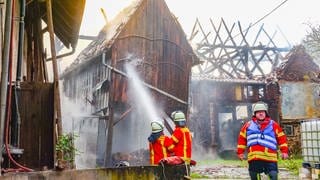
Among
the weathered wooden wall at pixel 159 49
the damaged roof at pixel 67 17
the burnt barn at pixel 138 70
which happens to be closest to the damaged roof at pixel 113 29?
the burnt barn at pixel 138 70

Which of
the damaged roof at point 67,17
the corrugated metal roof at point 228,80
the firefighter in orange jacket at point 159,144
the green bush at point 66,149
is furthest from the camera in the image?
the corrugated metal roof at point 228,80

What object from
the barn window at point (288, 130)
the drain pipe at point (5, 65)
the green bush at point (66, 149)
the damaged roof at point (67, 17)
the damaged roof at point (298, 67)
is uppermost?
the damaged roof at point (298, 67)

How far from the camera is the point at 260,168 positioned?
7.56m

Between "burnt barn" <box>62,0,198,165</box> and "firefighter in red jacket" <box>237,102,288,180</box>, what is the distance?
31.0ft

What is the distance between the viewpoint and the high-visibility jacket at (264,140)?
24.4ft

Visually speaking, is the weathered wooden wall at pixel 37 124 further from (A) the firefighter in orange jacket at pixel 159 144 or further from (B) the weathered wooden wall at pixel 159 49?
(B) the weathered wooden wall at pixel 159 49

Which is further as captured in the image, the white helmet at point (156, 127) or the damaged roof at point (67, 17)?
the damaged roof at point (67, 17)

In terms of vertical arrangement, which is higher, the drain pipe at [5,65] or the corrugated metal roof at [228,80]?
the corrugated metal roof at [228,80]

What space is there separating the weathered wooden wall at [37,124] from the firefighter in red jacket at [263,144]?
3.57 metres

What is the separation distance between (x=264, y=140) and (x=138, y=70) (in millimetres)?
10555

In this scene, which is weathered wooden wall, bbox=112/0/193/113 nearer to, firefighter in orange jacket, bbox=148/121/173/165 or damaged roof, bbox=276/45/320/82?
firefighter in orange jacket, bbox=148/121/173/165

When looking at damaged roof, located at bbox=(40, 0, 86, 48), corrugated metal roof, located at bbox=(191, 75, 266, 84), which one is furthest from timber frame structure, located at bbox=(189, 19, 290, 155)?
damaged roof, located at bbox=(40, 0, 86, 48)

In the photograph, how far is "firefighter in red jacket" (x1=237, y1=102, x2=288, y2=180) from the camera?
7.43 meters

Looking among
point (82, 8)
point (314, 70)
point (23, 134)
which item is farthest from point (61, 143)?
point (314, 70)
